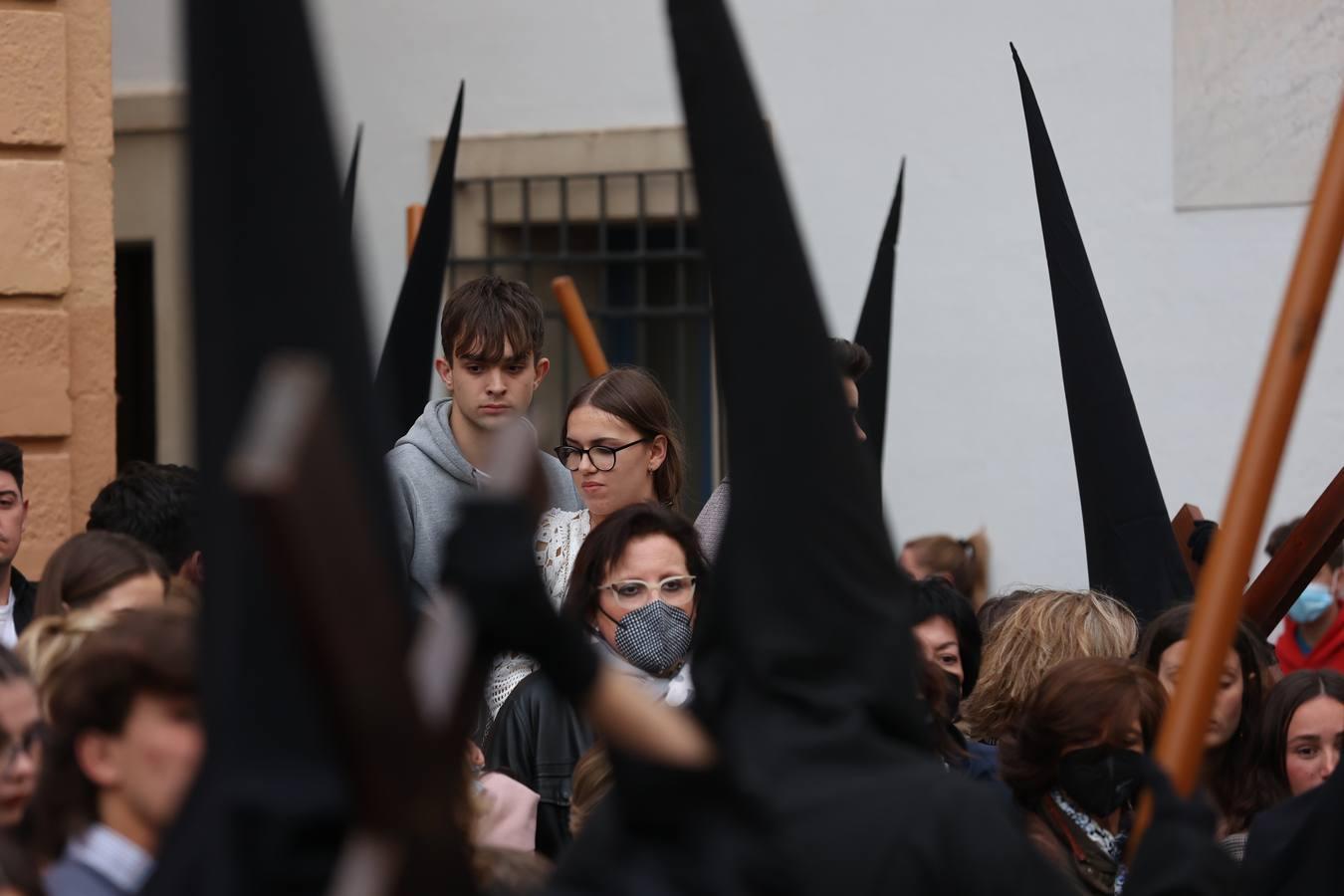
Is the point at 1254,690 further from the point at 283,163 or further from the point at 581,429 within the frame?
the point at 283,163

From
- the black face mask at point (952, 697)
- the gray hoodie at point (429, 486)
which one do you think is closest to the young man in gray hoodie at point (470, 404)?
the gray hoodie at point (429, 486)

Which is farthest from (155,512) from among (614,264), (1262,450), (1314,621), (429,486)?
(614,264)

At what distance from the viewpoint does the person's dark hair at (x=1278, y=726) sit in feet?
11.4

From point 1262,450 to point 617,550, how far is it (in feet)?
5.01

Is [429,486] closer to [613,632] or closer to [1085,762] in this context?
[613,632]

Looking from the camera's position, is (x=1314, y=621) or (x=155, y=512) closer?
(x=155, y=512)

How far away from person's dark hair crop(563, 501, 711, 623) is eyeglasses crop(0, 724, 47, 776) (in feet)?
3.84

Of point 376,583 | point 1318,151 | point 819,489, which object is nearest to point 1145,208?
point 1318,151

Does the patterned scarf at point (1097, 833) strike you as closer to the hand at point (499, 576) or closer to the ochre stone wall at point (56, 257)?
the hand at point (499, 576)

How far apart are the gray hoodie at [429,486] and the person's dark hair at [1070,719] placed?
107 centimetres

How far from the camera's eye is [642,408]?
4.05 meters

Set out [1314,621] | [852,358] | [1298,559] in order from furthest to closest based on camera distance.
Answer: [1314,621], [852,358], [1298,559]

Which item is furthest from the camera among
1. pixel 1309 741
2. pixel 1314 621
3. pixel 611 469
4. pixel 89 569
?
pixel 1314 621

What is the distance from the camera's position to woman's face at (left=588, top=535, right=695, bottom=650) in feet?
11.1
